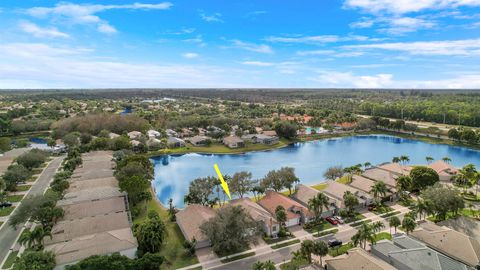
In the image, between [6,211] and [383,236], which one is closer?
[383,236]

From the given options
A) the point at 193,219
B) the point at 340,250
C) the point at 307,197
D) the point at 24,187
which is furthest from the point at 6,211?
the point at 340,250

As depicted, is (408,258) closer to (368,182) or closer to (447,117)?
(368,182)

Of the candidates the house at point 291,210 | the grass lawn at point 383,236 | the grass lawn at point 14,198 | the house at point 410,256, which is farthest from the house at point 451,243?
the grass lawn at point 14,198

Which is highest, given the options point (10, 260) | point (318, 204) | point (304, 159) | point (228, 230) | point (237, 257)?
point (318, 204)

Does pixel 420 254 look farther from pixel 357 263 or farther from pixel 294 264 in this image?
pixel 294 264

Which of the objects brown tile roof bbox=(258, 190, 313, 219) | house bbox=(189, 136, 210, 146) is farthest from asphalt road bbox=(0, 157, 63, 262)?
house bbox=(189, 136, 210, 146)

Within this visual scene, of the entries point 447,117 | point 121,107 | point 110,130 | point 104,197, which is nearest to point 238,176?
point 104,197

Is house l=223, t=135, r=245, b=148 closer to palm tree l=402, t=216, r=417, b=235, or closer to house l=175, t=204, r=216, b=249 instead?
house l=175, t=204, r=216, b=249

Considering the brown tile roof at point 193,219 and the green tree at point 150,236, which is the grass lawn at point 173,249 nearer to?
the brown tile roof at point 193,219
